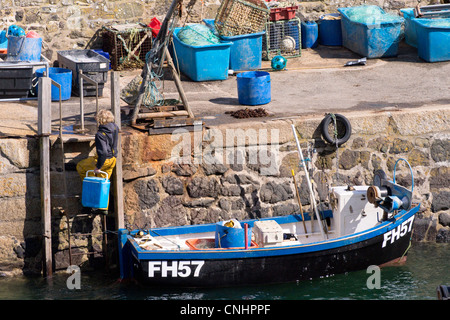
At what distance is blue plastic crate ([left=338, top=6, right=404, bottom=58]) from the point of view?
50.5ft

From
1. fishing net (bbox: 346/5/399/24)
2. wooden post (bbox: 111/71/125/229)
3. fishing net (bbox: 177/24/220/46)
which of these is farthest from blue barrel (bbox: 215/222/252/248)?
fishing net (bbox: 346/5/399/24)

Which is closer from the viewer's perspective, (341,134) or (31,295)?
(31,295)

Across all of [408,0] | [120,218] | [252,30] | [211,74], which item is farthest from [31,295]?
[408,0]

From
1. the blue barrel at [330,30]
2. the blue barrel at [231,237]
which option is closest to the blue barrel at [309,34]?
the blue barrel at [330,30]

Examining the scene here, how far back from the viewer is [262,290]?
10.5 m

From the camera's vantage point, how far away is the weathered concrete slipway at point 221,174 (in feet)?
36.0

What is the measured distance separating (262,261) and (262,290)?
0.37m

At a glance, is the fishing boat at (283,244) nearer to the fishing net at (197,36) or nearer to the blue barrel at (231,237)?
the blue barrel at (231,237)

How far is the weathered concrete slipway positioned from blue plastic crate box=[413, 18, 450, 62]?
10.2 ft

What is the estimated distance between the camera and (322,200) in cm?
1195

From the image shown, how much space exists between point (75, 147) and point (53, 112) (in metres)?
1.49

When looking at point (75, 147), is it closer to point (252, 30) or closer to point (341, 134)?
point (341, 134)

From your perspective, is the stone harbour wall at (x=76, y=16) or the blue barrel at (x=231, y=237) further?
the stone harbour wall at (x=76, y=16)

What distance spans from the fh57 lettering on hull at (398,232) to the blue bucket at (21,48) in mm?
6511
